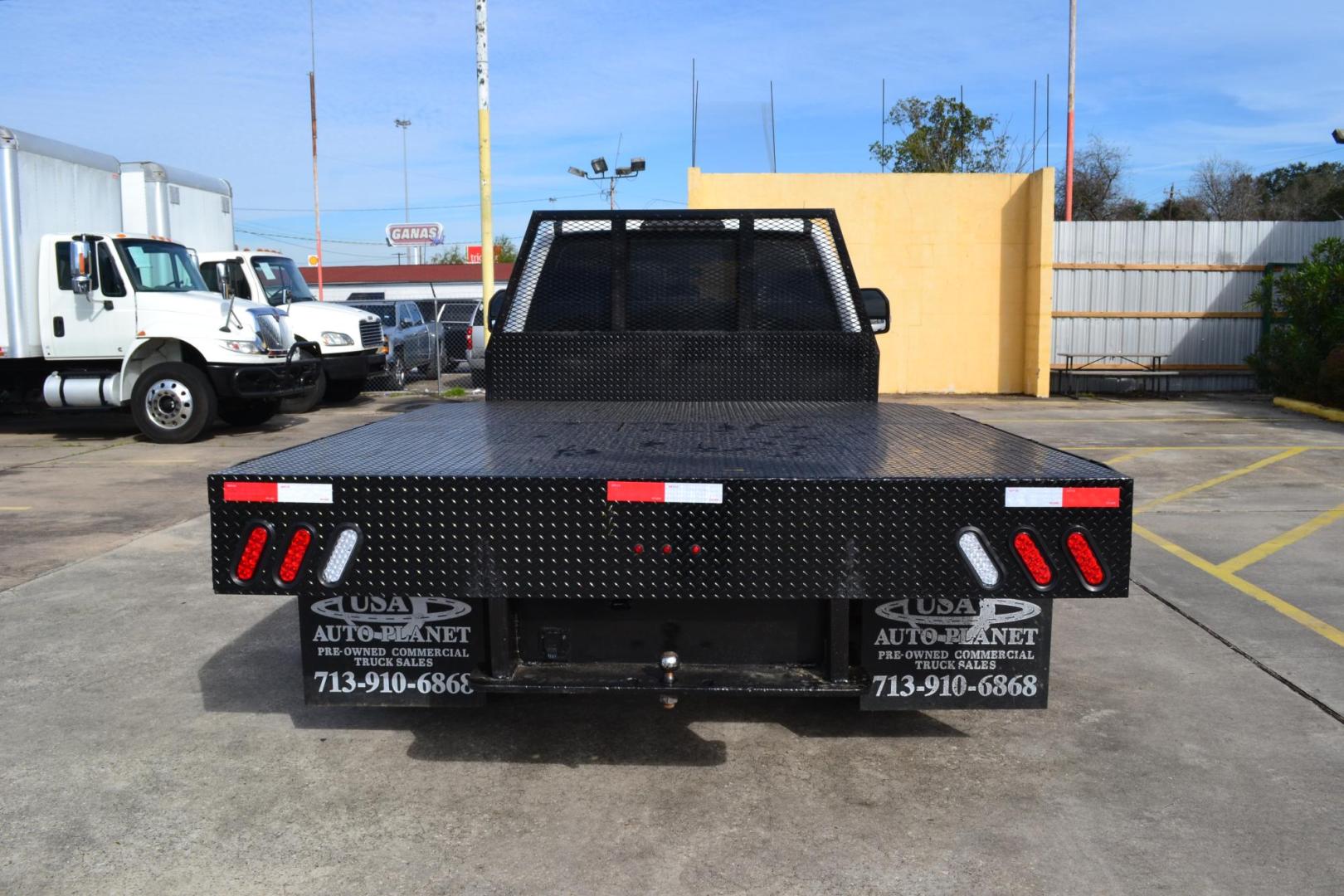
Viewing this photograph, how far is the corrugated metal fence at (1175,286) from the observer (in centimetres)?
2012

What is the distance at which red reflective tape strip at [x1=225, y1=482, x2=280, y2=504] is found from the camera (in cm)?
340

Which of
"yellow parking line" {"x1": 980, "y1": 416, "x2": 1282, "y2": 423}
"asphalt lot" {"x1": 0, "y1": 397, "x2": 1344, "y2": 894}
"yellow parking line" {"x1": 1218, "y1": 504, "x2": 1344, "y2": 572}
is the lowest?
"asphalt lot" {"x1": 0, "y1": 397, "x2": 1344, "y2": 894}

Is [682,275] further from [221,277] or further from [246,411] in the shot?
[221,277]

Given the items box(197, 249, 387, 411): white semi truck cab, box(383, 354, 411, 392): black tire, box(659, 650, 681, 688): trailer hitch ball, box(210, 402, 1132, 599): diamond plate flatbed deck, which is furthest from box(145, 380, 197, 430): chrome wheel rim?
box(659, 650, 681, 688): trailer hitch ball

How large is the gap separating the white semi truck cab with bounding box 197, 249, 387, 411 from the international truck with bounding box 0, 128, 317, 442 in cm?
207

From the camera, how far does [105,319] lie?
1344 cm

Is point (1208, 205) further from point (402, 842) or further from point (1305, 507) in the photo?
point (402, 842)

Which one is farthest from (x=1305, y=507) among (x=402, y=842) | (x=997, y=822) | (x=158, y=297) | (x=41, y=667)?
(x=158, y=297)

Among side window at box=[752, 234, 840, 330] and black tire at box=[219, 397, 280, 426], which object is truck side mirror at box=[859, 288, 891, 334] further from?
black tire at box=[219, 397, 280, 426]

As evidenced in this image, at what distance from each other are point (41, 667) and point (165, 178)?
11589 mm

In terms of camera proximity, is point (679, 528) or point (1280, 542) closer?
point (679, 528)

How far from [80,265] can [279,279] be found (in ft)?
14.0

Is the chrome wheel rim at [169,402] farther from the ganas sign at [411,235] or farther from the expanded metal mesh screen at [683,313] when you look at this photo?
the ganas sign at [411,235]

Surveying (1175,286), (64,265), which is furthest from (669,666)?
(1175,286)
